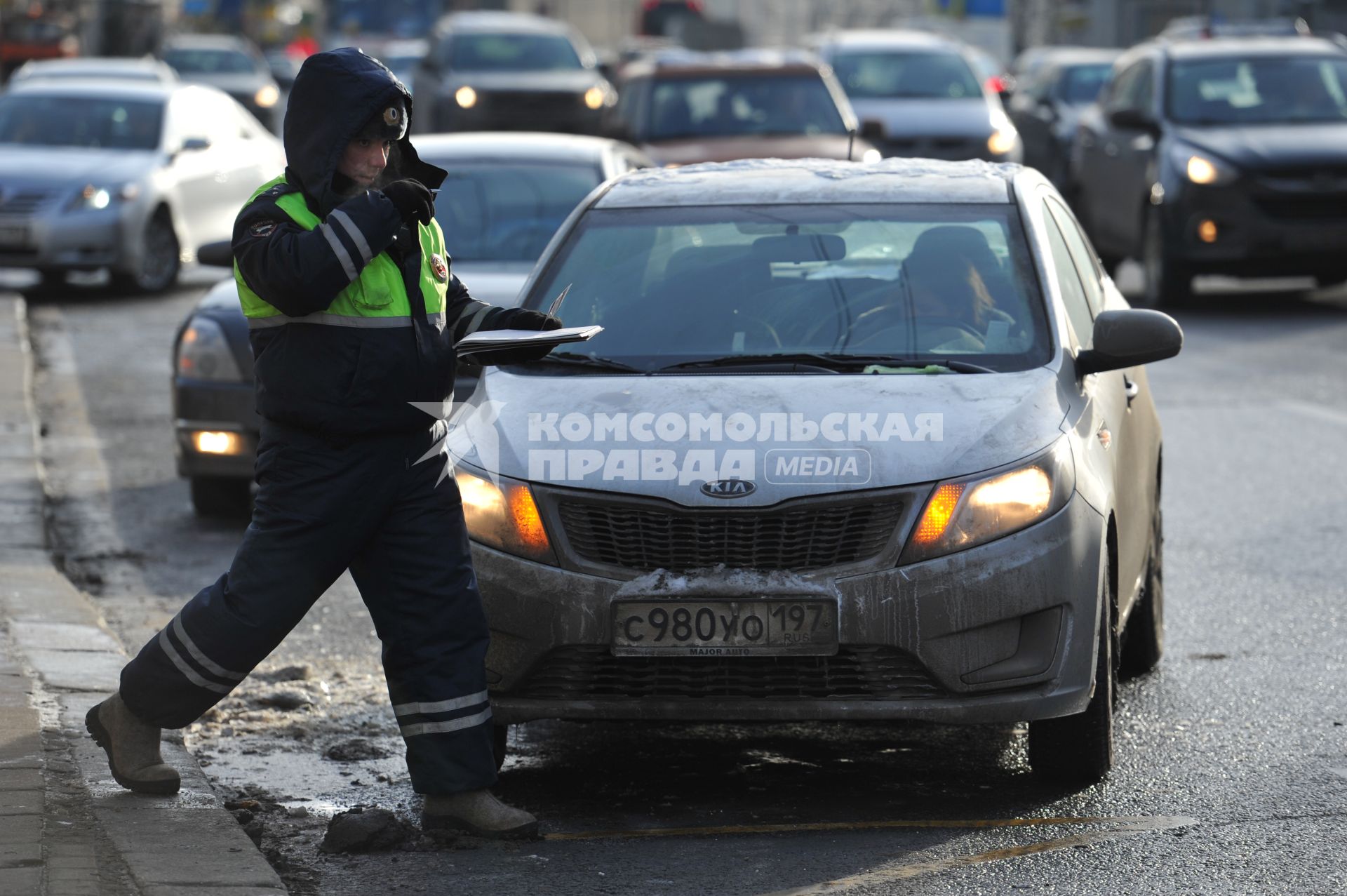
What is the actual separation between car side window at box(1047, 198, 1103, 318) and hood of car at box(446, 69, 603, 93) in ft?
71.0

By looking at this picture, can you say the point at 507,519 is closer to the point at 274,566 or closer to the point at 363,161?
the point at 274,566

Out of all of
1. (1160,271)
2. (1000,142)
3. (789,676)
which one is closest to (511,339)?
(789,676)

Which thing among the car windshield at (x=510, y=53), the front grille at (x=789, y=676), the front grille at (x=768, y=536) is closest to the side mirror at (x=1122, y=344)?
the front grille at (x=768, y=536)

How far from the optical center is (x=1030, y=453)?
212 inches

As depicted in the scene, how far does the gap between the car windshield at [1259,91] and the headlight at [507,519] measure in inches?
507

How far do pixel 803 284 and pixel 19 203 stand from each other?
482 inches

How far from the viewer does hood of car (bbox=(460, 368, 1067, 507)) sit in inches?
209

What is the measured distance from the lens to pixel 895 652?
522 cm

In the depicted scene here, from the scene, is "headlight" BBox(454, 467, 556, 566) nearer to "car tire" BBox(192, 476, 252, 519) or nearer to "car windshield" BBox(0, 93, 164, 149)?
"car tire" BBox(192, 476, 252, 519)

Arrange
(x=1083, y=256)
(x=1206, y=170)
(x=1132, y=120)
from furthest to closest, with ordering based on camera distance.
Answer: (x=1132, y=120), (x=1206, y=170), (x=1083, y=256)

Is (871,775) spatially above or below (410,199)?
below

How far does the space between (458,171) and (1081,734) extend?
575 cm

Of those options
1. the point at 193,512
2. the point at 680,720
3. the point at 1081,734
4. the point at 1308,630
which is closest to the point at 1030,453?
the point at 1081,734

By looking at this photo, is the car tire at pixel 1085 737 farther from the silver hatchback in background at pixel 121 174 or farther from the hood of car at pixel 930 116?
the hood of car at pixel 930 116
